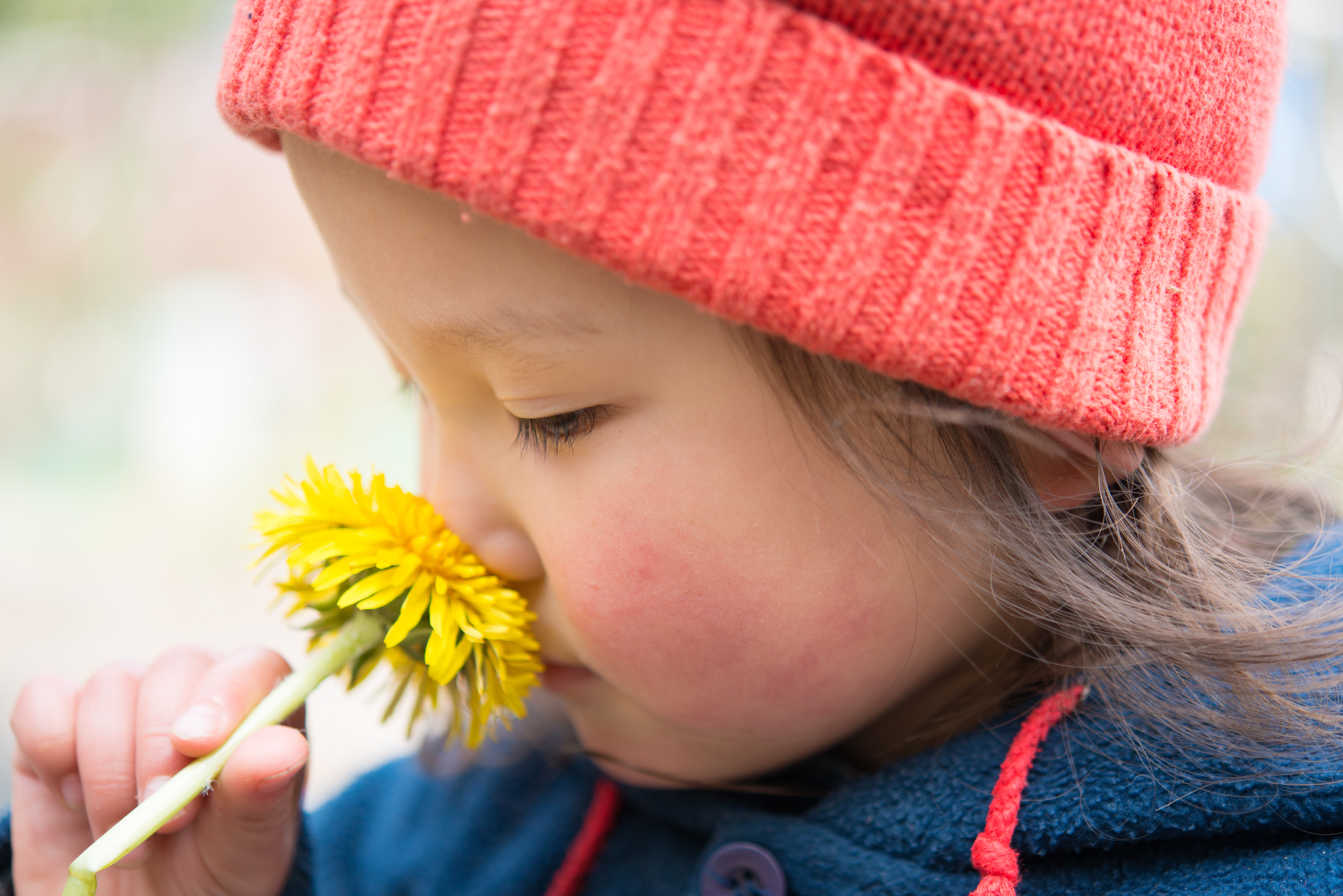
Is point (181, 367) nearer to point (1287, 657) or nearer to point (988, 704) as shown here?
point (988, 704)

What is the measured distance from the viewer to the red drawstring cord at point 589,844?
1.05 metres

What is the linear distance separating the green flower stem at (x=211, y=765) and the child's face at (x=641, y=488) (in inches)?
5.0

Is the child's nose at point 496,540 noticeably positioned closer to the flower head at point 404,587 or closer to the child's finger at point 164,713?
the flower head at point 404,587

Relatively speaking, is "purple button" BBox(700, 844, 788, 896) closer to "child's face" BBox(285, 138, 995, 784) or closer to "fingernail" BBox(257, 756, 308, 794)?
"child's face" BBox(285, 138, 995, 784)

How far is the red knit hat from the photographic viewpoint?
0.57m

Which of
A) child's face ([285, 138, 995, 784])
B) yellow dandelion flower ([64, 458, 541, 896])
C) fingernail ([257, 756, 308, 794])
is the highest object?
child's face ([285, 138, 995, 784])

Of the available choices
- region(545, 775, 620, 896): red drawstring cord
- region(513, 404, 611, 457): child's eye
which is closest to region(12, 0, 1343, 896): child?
region(513, 404, 611, 457): child's eye

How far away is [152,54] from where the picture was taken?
10.6 feet

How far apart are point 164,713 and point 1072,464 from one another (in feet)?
2.60

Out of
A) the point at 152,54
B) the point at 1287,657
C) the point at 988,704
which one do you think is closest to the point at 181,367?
the point at 152,54

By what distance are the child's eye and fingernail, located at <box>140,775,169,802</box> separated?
15.0 inches

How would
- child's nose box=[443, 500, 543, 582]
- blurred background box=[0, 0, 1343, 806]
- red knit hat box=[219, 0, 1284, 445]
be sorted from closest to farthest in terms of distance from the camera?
red knit hat box=[219, 0, 1284, 445]
child's nose box=[443, 500, 543, 582]
blurred background box=[0, 0, 1343, 806]

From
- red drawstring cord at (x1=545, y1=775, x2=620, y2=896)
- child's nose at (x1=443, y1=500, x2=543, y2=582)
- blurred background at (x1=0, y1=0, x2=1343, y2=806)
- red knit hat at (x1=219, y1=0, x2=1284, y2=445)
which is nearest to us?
red knit hat at (x1=219, y1=0, x2=1284, y2=445)

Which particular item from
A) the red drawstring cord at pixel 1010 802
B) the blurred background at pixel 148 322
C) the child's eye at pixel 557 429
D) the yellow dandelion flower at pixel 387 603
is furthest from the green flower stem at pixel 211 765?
the blurred background at pixel 148 322
